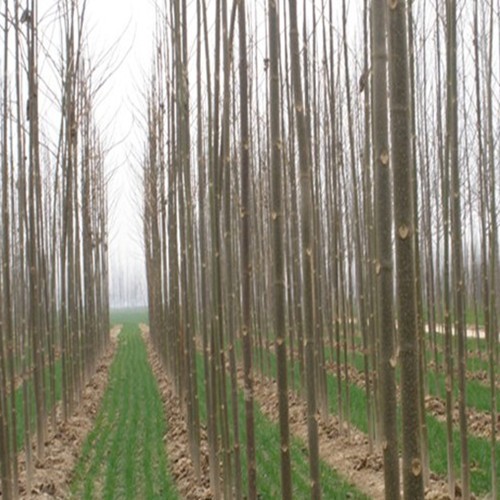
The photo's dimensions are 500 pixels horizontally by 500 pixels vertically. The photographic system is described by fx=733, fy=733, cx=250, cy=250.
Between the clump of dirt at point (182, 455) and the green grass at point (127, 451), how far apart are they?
0.08 meters

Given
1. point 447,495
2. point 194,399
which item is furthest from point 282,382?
point 194,399

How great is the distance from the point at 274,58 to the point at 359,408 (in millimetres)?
5811

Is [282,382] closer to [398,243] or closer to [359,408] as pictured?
[398,243]

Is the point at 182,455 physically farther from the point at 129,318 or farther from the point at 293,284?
the point at 129,318

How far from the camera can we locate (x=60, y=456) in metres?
6.73

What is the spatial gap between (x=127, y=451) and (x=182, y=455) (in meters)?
0.76

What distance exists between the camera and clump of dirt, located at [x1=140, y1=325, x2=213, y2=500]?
5.39 metres

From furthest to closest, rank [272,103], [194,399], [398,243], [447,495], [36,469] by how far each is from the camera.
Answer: [36,469] → [194,399] → [447,495] → [272,103] → [398,243]

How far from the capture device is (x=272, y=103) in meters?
2.72

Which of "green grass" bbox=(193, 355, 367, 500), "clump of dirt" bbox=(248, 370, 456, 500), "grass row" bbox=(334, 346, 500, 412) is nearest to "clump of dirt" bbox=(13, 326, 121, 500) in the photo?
"green grass" bbox=(193, 355, 367, 500)

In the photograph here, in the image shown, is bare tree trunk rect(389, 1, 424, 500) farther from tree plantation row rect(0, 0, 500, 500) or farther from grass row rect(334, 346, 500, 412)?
grass row rect(334, 346, 500, 412)

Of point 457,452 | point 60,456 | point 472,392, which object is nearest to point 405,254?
point 457,452

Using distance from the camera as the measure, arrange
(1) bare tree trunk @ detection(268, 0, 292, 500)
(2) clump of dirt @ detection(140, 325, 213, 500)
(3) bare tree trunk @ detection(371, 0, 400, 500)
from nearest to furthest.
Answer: (3) bare tree trunk @ detection(371, 0, 400, 500), (1) bare tree trunk @ detection(268, 0, 292, 500), (2) clump of dirt @ detection(140, 325, 213, 500)

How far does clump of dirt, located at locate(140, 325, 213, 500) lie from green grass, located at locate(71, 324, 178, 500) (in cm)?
8
